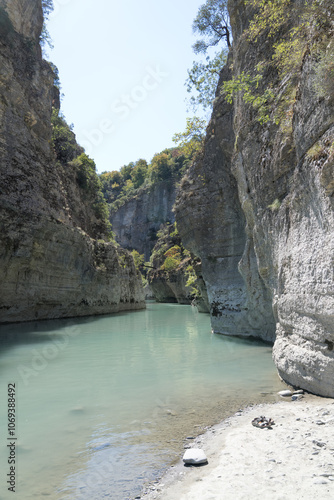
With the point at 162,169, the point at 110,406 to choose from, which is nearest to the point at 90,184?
the point at 110,406

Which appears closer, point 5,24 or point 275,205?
point 275,205

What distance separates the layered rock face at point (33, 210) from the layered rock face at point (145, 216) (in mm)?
40353

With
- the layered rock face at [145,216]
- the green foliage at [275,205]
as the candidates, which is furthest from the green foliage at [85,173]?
the layered rock face at [145,216]

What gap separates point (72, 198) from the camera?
28.8m

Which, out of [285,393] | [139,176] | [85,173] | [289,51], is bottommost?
[285,393]

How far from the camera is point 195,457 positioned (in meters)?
3.44

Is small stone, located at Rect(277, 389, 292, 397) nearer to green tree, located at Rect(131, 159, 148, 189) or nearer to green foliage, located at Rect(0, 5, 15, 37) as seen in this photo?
green foliage, located at Rect(0, 5, 15, 37)

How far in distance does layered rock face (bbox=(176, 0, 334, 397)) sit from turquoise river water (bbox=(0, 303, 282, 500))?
1325 millimetres

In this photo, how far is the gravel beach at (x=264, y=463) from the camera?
2662 millimetres

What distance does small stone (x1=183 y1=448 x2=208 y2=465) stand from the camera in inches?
134

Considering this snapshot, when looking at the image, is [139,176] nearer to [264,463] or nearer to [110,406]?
[110,406]

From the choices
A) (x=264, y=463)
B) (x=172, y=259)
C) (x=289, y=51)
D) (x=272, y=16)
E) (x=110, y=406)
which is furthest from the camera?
(x=172, y=259)

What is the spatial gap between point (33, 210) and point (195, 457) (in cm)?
1857

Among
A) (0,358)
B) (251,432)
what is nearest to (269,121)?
(251,432)
